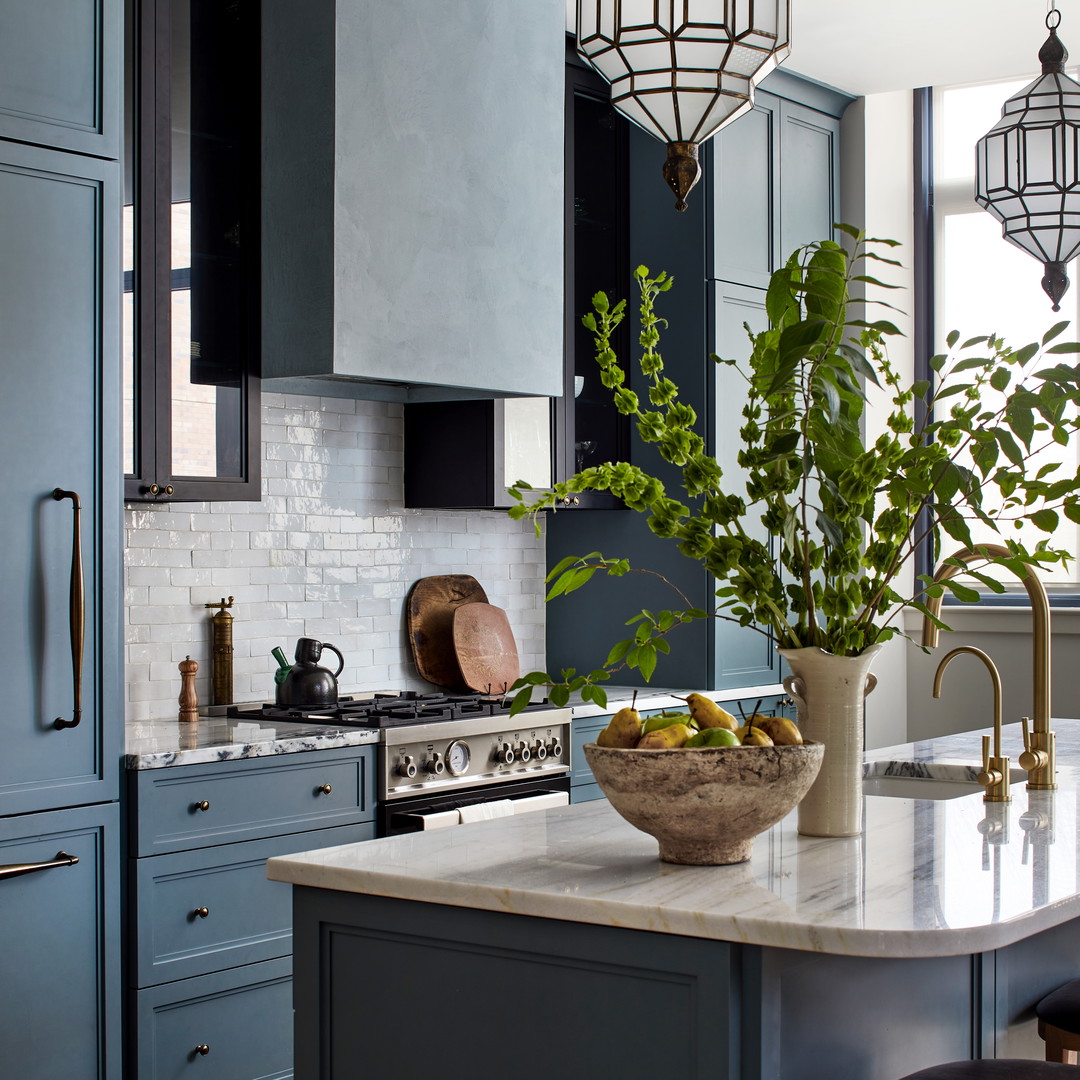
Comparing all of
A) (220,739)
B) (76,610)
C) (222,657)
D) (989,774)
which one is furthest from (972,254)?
(76,610)

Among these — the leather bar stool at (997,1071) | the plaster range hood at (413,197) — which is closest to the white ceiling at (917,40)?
the plaster range hood at (413,197)

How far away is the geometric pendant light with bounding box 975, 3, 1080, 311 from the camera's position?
344 cm

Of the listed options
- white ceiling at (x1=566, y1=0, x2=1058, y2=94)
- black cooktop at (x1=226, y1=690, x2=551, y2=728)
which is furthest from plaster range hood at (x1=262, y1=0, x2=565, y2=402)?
black cooktop at (x1=226, y1=690, x2=551, y2=728)

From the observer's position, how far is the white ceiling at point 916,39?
4785 millimetres

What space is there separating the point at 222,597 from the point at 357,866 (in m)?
2.42

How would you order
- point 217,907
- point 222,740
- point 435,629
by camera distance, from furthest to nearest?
point 435,629
point 222,740
point 217,907

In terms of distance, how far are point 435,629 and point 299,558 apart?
0.64m

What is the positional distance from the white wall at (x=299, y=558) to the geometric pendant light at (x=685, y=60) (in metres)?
2.30

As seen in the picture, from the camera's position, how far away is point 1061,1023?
232cm

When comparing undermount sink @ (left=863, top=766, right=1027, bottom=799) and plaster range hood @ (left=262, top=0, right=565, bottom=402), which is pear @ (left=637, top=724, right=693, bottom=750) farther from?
plaster range hood @ (left=262, top=0, right=565, bottom=402)

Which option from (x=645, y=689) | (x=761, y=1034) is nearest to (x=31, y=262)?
(x=761, y=1034)

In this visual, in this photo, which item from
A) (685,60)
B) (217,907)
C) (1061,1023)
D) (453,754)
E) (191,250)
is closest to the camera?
(685,60)

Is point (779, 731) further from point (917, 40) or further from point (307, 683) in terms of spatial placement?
point (917, 40)

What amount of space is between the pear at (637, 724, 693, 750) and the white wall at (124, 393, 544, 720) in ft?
8.18
